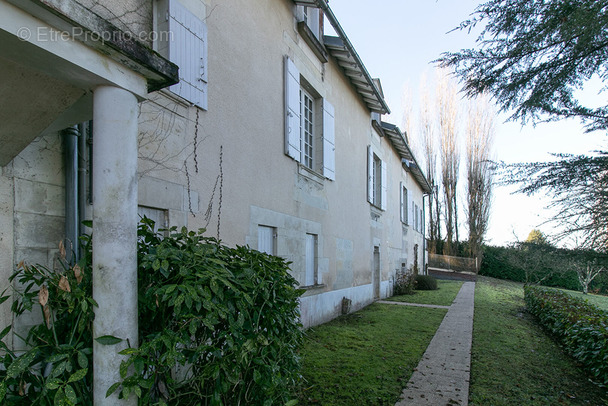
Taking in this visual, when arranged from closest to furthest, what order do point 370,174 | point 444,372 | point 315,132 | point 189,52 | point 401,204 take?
1. point 189,52
2. point 444,372
3. point 315,132
4. point 370,174
5. point 401,204

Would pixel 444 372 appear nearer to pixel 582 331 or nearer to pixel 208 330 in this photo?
pixel 582 331

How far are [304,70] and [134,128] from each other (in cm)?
561

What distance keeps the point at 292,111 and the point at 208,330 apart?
491 centimetres

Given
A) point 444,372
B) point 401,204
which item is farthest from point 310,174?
point 401,204

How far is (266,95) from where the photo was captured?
598cm

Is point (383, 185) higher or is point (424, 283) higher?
point (383, 185)

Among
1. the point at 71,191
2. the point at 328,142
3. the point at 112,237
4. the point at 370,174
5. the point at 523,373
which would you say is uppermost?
the point at 328,142

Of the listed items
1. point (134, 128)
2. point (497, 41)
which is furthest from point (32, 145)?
point (497, 41)

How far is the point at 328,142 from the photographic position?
826 cm

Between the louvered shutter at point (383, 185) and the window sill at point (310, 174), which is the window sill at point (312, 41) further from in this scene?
the louvered shutter at point (383, 185)

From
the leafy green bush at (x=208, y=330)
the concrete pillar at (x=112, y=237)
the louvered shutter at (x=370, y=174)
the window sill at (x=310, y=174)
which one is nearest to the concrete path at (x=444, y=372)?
the leafy green bush at (x=208, y=330)

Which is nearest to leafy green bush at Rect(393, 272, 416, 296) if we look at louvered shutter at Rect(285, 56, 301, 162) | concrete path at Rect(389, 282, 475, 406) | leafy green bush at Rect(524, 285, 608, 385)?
leafy green bush at Rect(524, 285, 608, 385)

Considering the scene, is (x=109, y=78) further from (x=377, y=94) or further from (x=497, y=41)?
(x=377, y=94)

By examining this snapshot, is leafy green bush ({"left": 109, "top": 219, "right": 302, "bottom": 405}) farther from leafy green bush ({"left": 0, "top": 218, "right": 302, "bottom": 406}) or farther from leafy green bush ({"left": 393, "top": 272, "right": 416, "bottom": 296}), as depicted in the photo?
leafy green bush ({"left": 393, "top": 272, "right": 416, "bottom": 296})
